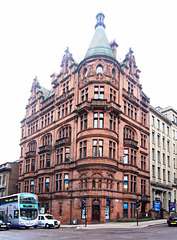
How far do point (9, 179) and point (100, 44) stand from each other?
3580 cm

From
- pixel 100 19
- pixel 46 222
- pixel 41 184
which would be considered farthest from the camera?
pixel 100 19

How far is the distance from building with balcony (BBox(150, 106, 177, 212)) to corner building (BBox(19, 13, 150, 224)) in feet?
9.08

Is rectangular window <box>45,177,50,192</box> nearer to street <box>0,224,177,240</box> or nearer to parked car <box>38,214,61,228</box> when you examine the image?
parked car <box>38,214,61,228</box>

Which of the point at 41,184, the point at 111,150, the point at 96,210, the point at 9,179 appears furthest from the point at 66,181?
the point at 9,179

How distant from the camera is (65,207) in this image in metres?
40.9

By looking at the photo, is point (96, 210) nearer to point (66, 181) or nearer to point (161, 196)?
point (66, 181)

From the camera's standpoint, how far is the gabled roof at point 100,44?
42984 mm

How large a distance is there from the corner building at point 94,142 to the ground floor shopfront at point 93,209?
0.39 feet

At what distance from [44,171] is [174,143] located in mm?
29999

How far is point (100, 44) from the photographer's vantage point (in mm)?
44344

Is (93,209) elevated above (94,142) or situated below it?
below

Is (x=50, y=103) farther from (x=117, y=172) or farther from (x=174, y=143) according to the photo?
(x=174, y=143)

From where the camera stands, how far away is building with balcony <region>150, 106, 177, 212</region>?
51.3 metres

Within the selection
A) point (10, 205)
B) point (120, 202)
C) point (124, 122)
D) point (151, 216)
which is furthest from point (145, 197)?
point (10, 205)
